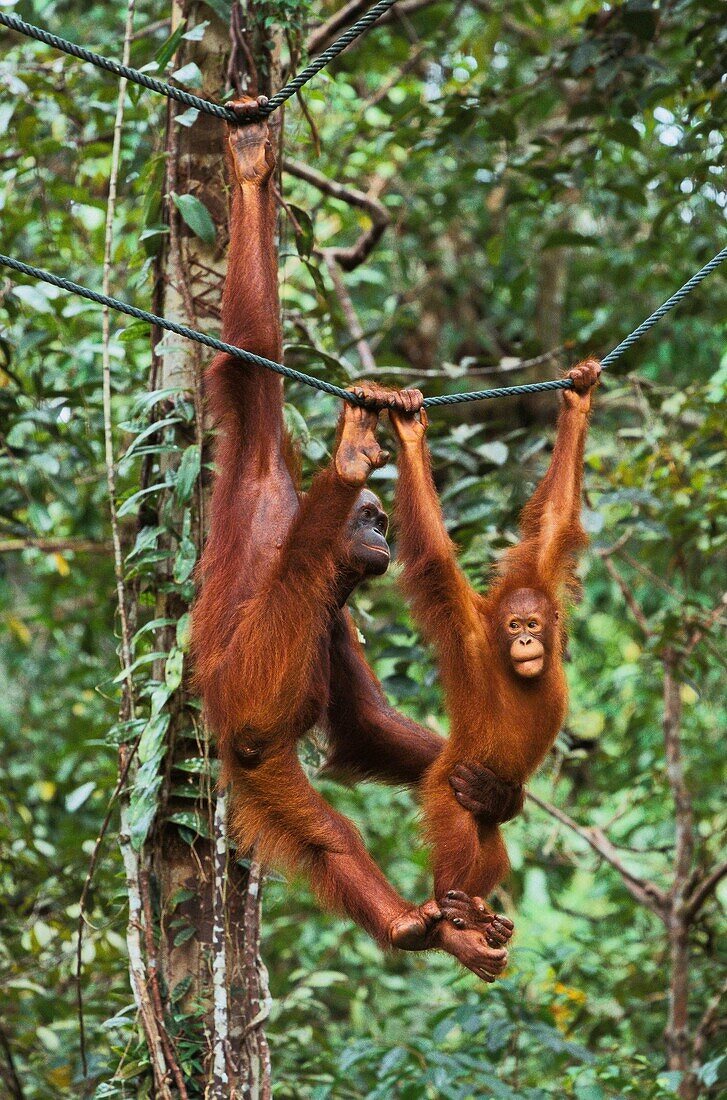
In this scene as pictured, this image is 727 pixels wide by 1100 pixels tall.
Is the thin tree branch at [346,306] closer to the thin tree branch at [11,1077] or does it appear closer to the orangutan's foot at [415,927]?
the orangutan's foot at [415,927]

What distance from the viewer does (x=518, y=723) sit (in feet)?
11.6

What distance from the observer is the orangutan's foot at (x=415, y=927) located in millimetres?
3090

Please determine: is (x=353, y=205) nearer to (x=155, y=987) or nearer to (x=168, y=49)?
(x=168, y=49)

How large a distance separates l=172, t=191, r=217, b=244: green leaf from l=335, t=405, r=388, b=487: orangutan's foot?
949mm

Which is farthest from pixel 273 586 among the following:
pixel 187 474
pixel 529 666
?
pixel 529 666

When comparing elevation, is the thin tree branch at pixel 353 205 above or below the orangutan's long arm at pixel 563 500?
above

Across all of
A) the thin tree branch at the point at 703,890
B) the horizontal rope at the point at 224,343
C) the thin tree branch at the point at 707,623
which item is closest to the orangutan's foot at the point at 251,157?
the horizontal rope at the point at 224,343

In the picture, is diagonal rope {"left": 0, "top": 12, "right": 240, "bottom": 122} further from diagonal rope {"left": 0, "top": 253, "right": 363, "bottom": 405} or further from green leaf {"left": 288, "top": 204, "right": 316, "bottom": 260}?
green leaf {"left": 288, "top": 204, "right": 316, "bottom": 260}

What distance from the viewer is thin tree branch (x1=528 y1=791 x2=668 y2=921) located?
525 centimetres

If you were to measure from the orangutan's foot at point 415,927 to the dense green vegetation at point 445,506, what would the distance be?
722 millimetres

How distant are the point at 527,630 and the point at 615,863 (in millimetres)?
2172

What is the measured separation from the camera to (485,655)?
353 centimetres

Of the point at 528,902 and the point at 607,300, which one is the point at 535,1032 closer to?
the point at 528,902

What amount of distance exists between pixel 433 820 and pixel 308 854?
0.37m
